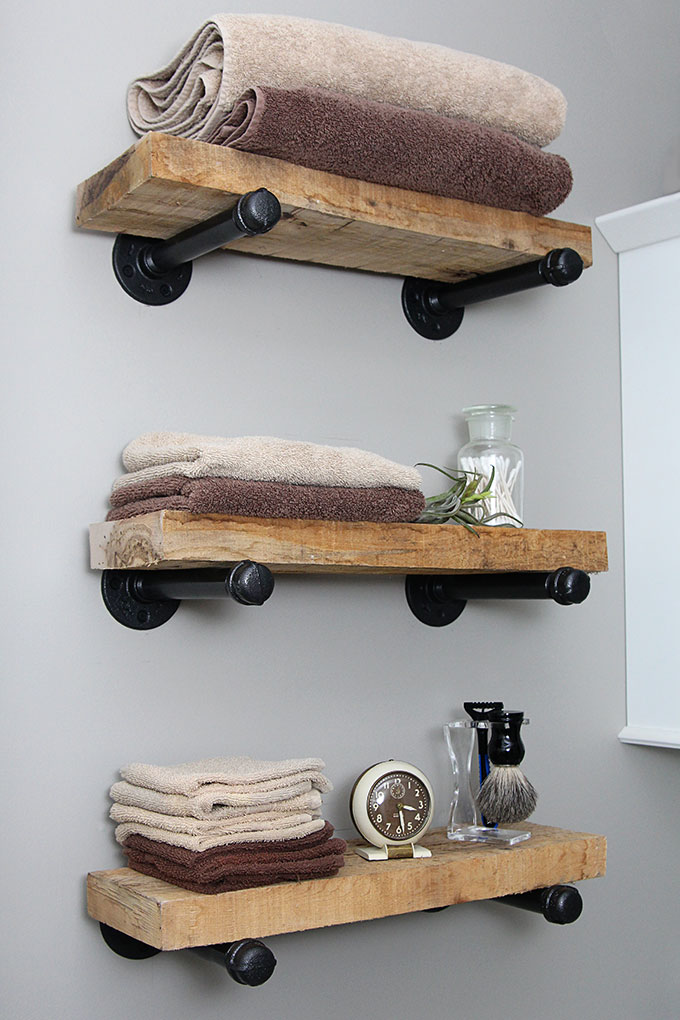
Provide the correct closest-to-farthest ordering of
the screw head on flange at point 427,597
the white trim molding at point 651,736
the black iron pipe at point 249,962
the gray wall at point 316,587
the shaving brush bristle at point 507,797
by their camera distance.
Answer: the black iron pipe at point 249,962 < the gray wall at point 316,587 < the shaving brush bristle at point 507,797 < the screw head on flange at point 427,597 < the white trim molding at point 651,736

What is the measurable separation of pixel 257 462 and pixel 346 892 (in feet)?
1.24

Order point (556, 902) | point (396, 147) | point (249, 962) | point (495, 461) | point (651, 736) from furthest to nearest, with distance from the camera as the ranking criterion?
point (651, 736), point (495, 461), point (556, 902), point (396, 147), point (249, 962)

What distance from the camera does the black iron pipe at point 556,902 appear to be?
3.63 feet

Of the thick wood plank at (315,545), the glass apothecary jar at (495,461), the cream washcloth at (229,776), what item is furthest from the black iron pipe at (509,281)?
the cream washcloth at (229,776)

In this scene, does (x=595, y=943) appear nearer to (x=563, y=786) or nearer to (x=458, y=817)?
(x=563, y=786)

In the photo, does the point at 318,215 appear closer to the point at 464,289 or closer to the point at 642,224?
the point at 464,289

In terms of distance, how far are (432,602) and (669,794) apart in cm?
49

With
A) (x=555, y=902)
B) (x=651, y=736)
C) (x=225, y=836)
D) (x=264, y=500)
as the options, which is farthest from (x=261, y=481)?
(x=651, y=736)

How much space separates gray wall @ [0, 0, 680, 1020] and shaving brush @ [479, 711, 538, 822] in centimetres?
12

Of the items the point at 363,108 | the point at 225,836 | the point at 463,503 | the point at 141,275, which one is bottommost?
the point at 225,836

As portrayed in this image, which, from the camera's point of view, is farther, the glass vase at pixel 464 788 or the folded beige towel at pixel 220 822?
the glass vase at pixel 464 788

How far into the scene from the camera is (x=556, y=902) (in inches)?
43.6

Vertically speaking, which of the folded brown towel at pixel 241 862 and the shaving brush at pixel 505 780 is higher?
the shaving brush at pixel 505 780

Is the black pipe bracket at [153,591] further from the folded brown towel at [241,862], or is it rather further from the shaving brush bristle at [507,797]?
the shaving brush bristle at [507,797]
